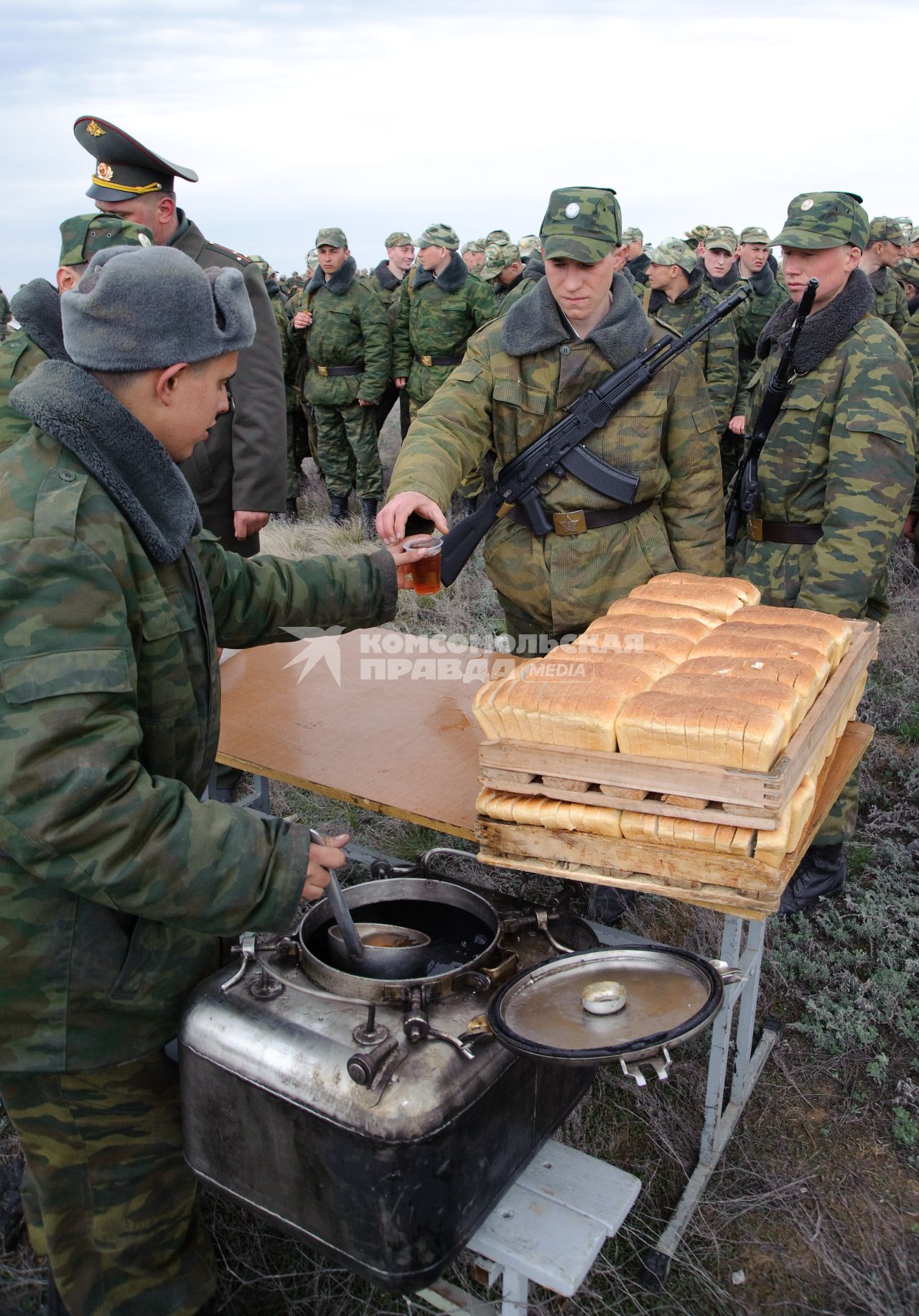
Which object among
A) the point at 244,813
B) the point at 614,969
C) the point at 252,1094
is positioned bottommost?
the point at 252,1094

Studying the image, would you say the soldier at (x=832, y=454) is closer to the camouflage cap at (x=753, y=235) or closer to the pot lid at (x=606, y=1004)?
the pot lid at (x=606, y=1004)

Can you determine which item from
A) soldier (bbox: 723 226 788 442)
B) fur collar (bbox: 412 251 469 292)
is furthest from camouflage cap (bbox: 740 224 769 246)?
fur collar (bbox: 412 251 469 292)

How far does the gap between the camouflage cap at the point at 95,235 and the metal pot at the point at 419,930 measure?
2637 mm

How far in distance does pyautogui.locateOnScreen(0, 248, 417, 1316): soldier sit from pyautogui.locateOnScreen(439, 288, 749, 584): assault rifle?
1.50 meters

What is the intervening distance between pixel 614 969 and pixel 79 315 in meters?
1.77

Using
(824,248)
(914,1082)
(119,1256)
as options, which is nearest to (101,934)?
(119,1256)

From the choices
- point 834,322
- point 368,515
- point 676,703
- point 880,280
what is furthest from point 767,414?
point 368,515

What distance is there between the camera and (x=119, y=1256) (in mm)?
2289

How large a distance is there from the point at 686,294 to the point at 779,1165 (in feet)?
26.8

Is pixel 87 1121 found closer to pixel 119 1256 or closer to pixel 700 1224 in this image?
pixel 119 1256

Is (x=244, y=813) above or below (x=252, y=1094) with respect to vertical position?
above

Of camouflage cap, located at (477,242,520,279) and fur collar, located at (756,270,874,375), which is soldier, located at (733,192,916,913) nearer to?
fur collar, located at (756,270,874,375)

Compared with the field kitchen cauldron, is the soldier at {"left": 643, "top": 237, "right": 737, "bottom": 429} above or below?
above

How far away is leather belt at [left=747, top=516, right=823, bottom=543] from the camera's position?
420 cm
